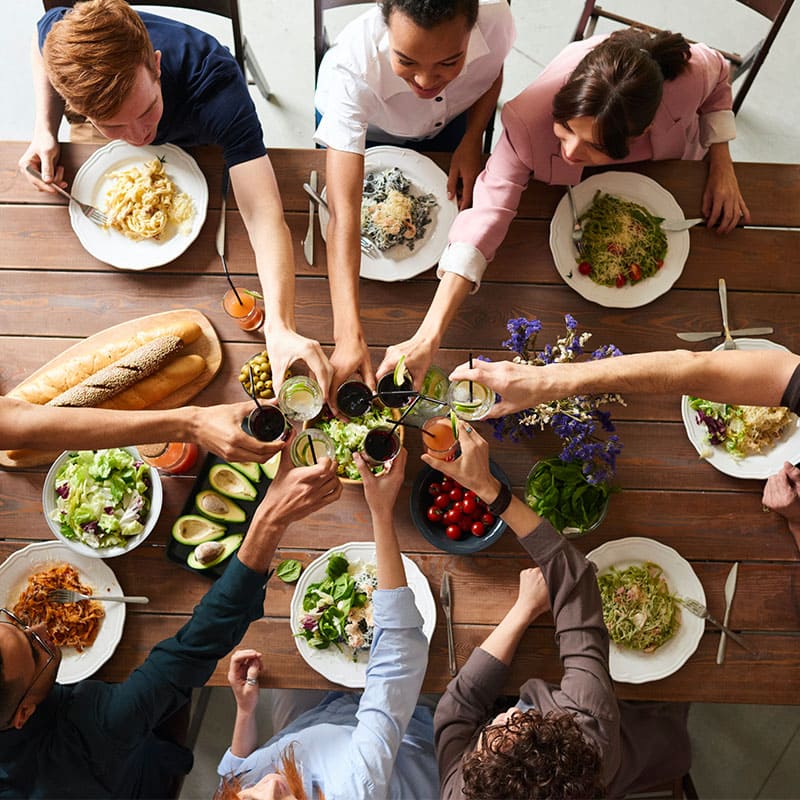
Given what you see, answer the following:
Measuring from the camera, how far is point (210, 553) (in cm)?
196

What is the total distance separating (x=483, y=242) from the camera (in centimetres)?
199

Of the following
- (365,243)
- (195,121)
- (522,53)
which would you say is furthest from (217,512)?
(522,53)

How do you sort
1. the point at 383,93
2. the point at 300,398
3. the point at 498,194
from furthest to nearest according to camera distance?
the point at 383,93 → the point at 498,194 → the point at 300,398

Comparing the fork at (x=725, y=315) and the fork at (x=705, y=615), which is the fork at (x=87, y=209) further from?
the fork at (x=705, y=615)

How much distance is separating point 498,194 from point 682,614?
1.28 metres

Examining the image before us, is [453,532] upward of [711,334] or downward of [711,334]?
downward

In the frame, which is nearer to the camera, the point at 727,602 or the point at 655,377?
the point at 655,377

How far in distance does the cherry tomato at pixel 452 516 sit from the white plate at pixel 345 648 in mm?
158

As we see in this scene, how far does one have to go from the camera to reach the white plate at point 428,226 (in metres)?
2.10

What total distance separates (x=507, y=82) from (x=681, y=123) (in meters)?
1.67

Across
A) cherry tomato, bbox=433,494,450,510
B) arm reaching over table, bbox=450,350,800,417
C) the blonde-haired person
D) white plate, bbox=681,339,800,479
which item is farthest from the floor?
cherry tomato, bbox=433,494,450,510

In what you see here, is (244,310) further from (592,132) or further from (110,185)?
(592,132)

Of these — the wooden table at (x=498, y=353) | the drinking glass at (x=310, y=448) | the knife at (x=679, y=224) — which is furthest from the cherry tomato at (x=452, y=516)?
the knife at (x=679, y=224)

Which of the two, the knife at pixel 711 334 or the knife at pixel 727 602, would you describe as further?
the knife at pixel 711 334
